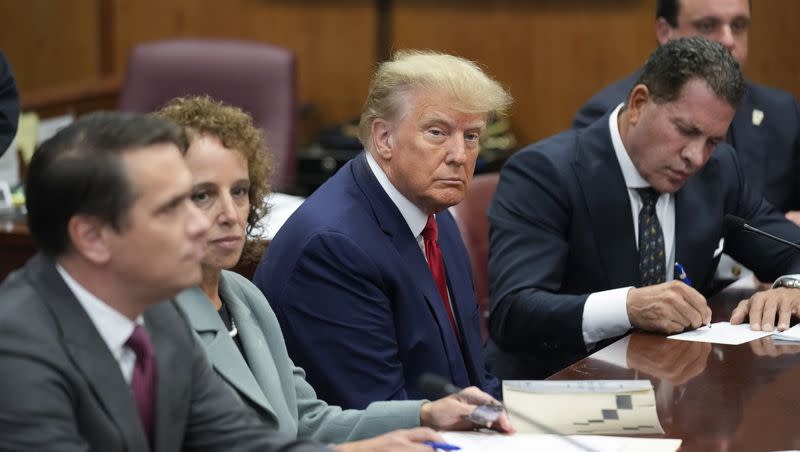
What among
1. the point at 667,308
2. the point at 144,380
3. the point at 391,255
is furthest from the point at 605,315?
the point at 144,380

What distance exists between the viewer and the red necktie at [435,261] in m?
2.63

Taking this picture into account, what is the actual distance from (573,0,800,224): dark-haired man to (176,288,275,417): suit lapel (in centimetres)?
204

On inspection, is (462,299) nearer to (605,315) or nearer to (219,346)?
(605,315)

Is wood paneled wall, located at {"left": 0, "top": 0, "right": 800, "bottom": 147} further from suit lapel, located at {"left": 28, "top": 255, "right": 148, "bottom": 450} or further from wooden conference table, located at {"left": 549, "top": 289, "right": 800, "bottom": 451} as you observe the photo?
suit lapel, located at {"left": 28, "top": 255, "right": 148, "bottom": 450}

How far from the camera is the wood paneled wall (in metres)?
6.19

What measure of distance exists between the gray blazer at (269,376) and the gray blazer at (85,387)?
22cm

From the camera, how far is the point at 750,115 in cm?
393

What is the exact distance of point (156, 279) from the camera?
157 centimetres

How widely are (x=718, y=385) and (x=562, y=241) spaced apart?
76 centimetres

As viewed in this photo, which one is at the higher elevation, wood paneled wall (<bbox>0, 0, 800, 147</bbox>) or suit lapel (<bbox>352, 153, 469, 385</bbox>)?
suit lapel (<bbox>352, 153, 469, 385</bbox>)

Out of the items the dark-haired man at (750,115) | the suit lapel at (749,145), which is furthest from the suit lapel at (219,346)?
the suit lapel at (749,145)

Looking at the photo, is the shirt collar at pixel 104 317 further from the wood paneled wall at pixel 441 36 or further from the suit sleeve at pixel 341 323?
the wood paneled wall at pixel 441 36

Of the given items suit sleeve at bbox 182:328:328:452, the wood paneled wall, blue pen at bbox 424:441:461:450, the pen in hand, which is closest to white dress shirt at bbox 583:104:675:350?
the pen in hand

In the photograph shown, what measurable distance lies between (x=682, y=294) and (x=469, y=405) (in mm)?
848
